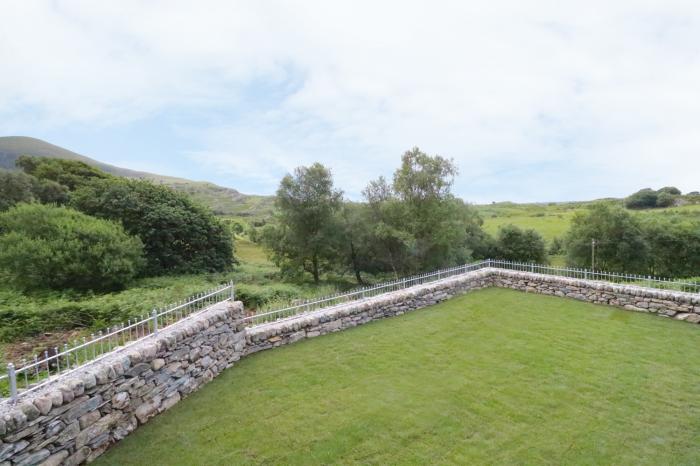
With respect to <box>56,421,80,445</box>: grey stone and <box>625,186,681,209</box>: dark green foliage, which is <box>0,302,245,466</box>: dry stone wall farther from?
<box>625,186,681,209</box>: dark green foliage

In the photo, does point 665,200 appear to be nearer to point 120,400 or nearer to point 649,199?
point 649,199

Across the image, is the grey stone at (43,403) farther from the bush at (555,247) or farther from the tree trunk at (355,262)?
the bush at (555,247)

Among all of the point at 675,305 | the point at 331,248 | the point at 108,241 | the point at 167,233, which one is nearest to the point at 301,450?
the point at 675,305

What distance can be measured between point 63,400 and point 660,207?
64.8m

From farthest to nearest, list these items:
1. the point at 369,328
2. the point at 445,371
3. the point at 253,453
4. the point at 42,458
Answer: the point at 369,328
the point at 445,371
the point at 253,453
the point at 42,458

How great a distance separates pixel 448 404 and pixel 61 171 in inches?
1891

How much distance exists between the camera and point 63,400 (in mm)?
4527

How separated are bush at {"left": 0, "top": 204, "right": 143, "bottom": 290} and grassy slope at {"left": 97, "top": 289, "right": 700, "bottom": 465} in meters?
13.4

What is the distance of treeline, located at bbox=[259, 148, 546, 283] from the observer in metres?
23.0

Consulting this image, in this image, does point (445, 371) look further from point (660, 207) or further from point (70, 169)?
point (660, 207)

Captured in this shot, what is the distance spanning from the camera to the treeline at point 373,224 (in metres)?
23.0

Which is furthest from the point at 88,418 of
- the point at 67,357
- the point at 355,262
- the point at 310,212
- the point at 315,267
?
the point at 355,262

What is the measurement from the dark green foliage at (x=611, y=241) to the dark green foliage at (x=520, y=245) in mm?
3620

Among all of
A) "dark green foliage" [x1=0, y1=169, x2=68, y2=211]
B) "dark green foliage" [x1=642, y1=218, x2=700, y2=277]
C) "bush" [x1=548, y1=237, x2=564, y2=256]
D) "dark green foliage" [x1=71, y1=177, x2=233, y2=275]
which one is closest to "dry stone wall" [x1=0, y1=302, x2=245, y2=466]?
"dark green foliage" [x1=71, y1=177, x2=233, y2=275]
